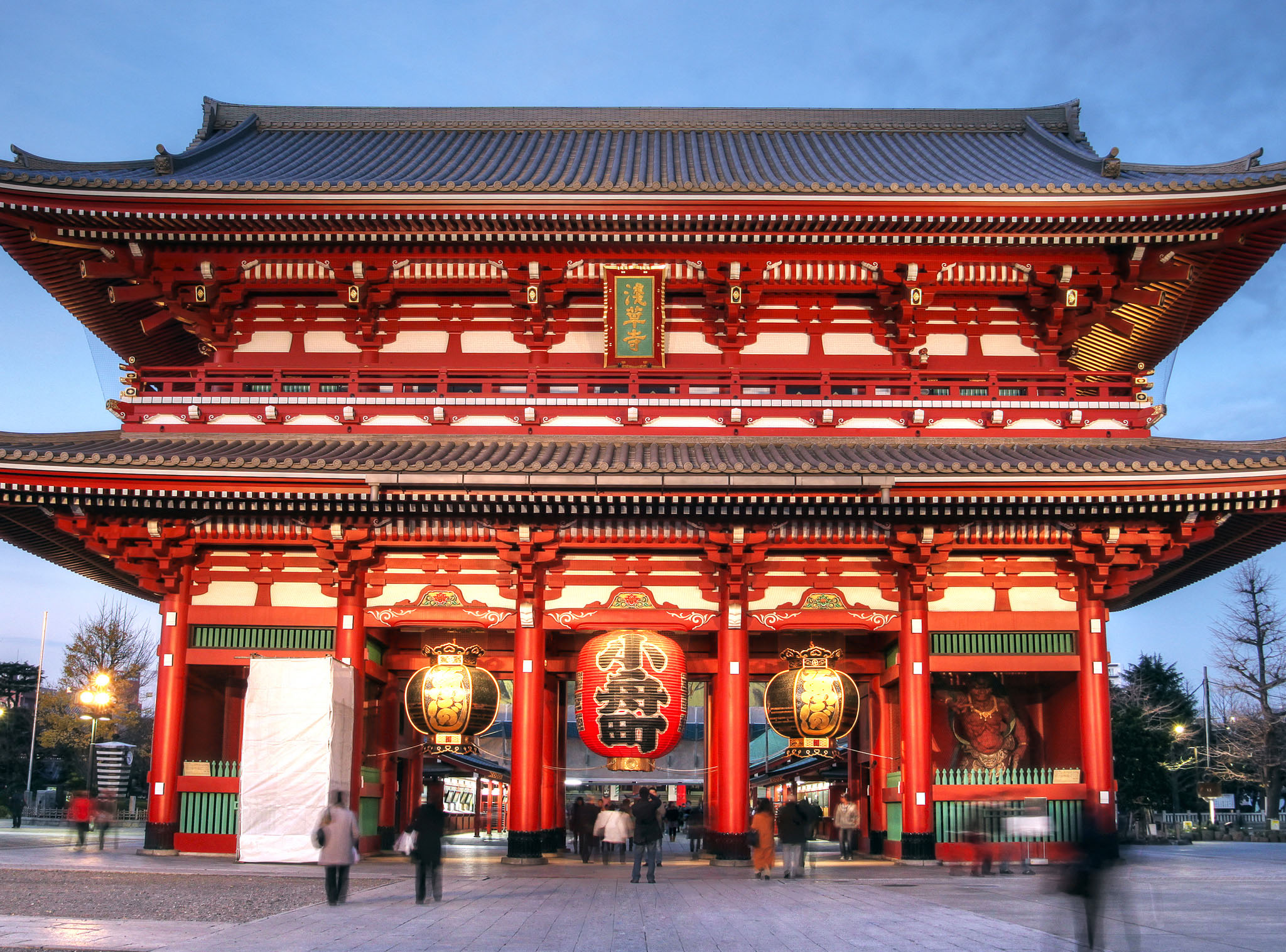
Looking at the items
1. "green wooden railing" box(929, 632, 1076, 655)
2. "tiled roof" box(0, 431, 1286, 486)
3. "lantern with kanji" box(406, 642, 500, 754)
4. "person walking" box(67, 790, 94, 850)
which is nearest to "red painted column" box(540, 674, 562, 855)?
"lantern with kanji" box(406, 642, 500, 754)

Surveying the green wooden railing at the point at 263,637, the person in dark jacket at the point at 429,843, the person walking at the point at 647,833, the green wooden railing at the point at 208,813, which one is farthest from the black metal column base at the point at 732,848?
the green wooden railing at the point at 208,813

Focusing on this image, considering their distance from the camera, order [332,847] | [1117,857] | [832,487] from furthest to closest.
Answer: [832,487] < [332,847] < [1117,857]

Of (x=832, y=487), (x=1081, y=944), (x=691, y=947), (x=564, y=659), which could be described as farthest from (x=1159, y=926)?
(x=564, y=659)

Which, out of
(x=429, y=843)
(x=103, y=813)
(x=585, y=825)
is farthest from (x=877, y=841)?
(x=103, y=813)

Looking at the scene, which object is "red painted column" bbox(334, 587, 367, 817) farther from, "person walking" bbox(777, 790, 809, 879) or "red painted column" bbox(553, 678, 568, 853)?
"person walking" bbox(777, 790, 809, 879)

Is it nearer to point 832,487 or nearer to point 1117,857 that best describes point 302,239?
point 832,487

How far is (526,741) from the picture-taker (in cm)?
1888

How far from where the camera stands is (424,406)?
65.7ft

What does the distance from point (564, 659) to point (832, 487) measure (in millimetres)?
6997

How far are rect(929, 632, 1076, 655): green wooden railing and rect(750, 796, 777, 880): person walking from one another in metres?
4.30

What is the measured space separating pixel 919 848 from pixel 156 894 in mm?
11791

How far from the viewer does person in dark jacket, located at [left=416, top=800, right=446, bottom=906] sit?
43.9 feet

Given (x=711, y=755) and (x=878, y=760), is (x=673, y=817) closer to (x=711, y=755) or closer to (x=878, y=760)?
(x=711, y=755)

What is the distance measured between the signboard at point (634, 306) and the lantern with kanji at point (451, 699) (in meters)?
6.33
